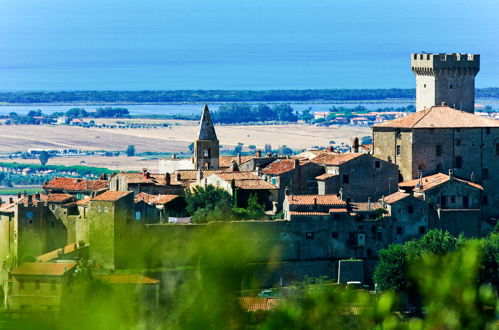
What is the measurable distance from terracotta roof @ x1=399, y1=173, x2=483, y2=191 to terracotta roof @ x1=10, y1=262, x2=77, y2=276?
11.8 m

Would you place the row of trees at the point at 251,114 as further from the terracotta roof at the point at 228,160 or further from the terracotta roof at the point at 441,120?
the terracotta roof at the point at 441,120

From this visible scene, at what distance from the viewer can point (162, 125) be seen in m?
156

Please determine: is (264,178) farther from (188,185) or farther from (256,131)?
(256,131)

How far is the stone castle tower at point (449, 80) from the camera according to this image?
49.3m

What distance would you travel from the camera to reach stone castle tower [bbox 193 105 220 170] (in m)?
48.3

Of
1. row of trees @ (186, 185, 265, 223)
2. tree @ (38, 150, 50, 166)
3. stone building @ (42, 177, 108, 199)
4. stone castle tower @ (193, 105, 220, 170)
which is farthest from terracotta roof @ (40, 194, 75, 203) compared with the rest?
tree @ (38, 150, 50, 166)

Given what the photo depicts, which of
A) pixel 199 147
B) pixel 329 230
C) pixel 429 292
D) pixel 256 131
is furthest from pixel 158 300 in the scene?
pixel 256 131

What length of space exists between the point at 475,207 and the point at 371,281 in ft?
14.6

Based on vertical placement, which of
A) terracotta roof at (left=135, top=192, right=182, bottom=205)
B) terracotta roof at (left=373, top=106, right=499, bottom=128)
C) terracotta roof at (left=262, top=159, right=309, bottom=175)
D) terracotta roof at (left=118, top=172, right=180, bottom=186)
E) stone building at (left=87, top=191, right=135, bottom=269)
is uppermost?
terracotta roof at (left=373, top=106, right=499, bottom=128)

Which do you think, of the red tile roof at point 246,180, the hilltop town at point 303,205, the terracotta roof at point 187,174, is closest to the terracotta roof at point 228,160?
the hilltop town at point 303,205

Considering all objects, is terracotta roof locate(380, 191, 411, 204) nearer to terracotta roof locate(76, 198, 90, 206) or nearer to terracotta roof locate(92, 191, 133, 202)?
terracotta roof locate(92, 191, 133, 202)

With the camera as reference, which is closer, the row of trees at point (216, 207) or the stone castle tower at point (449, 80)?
the row of trees at point (216, 207)

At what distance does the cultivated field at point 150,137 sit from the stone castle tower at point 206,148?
199 feet

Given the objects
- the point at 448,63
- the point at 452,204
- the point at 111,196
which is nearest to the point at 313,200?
the point at 452,204
